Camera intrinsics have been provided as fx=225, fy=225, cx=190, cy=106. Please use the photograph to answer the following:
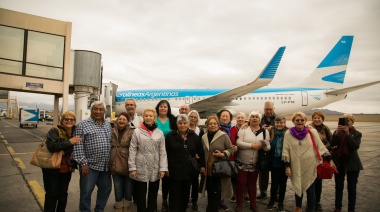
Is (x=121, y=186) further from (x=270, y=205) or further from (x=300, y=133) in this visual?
(x=300, y=133)

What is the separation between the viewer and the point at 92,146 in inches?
125

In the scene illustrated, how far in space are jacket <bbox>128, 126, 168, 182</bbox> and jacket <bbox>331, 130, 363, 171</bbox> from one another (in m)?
2.90

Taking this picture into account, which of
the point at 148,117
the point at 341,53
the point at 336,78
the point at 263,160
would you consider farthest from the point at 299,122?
the point at 336,78

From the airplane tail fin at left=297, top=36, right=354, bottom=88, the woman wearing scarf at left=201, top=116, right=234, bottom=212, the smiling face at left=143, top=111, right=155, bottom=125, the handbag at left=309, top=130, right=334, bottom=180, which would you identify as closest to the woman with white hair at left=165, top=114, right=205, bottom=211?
the woman wearing scarf at left=201, top=116, right=234, bottom=212

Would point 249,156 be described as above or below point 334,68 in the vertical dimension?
below

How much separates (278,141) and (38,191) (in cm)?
458

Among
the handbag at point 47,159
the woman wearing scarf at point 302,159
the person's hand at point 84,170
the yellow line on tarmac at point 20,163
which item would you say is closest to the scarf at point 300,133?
the woman wearing scarf at point 302,159

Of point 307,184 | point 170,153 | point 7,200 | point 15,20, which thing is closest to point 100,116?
point 170,153

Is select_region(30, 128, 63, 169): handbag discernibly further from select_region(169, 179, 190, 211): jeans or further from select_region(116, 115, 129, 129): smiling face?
select_region(169, 179, 190, 211): jeans

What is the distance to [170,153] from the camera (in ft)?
11.1

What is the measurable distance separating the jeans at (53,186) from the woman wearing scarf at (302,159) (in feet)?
11.0

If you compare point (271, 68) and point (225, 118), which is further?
point (271, 68)

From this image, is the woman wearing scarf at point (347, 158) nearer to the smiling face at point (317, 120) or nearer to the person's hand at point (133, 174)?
the smiling face at point (317, 120)

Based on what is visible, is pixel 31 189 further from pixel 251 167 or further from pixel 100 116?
pixel 251 167
